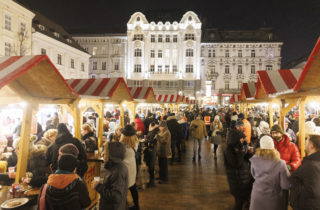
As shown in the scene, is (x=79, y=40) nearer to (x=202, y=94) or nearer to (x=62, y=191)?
(x=202, y=94)

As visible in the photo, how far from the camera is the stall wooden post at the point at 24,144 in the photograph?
3558mm

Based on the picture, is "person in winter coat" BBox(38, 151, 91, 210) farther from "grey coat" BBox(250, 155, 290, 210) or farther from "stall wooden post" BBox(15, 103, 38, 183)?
"grey coat" BBox(250, 155, 290, 210)

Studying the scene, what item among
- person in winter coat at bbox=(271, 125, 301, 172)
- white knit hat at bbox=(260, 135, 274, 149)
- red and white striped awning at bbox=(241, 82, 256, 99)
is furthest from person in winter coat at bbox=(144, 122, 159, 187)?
red and white striped awning at bbox=(241, 82, 256, 99)

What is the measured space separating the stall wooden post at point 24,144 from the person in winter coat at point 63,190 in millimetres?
1856

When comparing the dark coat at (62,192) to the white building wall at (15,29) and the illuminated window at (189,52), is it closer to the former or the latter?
the white building wall at (15,29)

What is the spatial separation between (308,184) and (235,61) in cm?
3990

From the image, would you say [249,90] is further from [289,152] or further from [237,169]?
[237,169]

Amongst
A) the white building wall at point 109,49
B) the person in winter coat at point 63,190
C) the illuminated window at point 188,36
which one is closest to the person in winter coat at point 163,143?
the person in winter coat at point 63,190

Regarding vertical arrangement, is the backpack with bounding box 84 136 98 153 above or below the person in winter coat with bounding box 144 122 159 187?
above

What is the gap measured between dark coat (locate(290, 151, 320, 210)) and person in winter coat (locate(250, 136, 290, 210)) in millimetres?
212

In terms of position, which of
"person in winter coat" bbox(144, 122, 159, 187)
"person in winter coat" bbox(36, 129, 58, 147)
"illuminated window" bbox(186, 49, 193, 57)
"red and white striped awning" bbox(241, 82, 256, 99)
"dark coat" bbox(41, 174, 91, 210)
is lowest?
"person in winter coat" bbox(144, 122, 159, 187)

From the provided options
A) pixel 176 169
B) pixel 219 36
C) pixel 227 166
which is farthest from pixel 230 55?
pixel 227 166

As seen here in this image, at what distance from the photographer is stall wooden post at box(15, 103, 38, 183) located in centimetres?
356

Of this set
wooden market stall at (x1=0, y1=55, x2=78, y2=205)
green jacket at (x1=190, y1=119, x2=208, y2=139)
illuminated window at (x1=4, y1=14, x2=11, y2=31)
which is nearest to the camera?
wooden market stall at (x1=0, y1=55, x2=78, y2=205)
